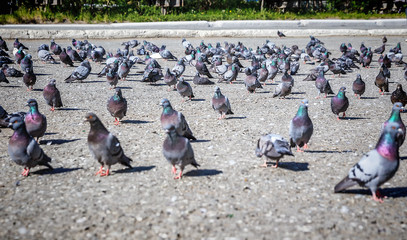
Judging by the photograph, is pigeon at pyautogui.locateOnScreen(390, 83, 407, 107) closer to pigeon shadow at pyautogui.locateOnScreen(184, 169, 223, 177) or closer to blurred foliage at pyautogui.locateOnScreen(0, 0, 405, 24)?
pigeon shadow at pyautogui.locateOnScreen(184, 169, 223, 177)

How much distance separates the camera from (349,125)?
25.6 ft

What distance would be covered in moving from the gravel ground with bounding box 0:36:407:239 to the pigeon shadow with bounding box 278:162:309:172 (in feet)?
0.05

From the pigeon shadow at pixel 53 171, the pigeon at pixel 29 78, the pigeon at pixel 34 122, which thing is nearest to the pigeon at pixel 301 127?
the pigeon shadow at pixel 53 171

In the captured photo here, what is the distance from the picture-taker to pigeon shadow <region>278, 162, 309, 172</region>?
5.52 meters

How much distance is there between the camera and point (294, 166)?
18.5 ft

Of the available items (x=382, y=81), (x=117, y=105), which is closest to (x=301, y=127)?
(x=117, y=105)

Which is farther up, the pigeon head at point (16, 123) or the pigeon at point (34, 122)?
the pigeon head at point (16, 123)

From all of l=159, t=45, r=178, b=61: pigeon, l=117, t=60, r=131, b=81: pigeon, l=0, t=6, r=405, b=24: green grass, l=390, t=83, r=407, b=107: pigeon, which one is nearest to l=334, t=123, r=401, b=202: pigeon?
l=390, t=83, r=407, b=107: pigeon

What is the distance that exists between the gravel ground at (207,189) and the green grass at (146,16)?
18753mm

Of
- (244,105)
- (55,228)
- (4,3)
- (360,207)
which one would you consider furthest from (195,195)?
(4,3)

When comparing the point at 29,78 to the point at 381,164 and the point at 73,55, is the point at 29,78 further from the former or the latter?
the point at 381,164

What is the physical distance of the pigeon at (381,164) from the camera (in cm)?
420

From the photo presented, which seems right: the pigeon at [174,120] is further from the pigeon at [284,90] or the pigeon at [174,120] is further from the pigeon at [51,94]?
the pigeon at [284,90]

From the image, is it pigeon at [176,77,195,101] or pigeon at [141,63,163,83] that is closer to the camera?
pigeon at [176,77,195,101]
